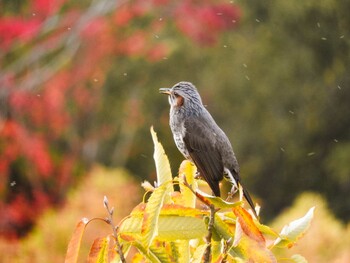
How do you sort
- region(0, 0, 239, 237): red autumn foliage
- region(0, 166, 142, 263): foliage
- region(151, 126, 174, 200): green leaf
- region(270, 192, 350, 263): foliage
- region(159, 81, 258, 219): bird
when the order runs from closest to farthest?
region(151, 126, 174, 200): green leaf < region(159, 81, 258, 219): bird < region(270, 192, 350, 263): foliage < region(0, 166, 142, 263): foliage < region(0, 0, 239, 237): red autumn foliage

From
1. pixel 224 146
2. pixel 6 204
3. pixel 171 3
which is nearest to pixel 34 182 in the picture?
pixel 6 204

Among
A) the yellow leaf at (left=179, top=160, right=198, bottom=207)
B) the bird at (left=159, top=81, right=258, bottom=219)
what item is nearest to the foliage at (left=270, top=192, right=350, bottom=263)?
the bird at (left=159, top=81, right=258, bottom=219)

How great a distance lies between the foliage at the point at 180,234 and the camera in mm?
1552

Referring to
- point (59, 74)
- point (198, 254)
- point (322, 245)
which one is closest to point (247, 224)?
point (198, 254)

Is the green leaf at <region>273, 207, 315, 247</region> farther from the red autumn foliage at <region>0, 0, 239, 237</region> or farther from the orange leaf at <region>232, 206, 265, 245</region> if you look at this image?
the red autumn foliage at <region>0, 0, 239, 237</region>

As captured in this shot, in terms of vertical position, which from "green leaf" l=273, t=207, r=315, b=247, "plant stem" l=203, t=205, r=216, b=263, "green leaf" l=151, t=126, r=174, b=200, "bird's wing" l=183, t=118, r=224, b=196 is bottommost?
"bird's wing" l=183, t=118, r=224, b=196

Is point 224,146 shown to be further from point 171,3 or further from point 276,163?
point 276,163

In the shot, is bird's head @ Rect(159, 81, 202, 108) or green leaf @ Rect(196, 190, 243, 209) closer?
green leaf @ Rect(196, 190, 243, 209)

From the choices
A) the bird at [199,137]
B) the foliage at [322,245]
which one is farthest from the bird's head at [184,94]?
the foliage at [322,245]

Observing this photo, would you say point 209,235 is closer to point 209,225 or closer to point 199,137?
point 209,225

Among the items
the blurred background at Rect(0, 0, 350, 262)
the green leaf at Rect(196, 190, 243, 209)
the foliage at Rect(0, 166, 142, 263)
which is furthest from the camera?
the blurred background at Rect(0, 0, 350, 262)

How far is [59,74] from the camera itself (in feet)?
42.8

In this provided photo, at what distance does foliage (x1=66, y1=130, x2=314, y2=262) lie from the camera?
5.09 feet

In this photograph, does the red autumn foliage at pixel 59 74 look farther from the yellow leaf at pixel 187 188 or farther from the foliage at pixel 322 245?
the yellow leaf at pixel 187 188
